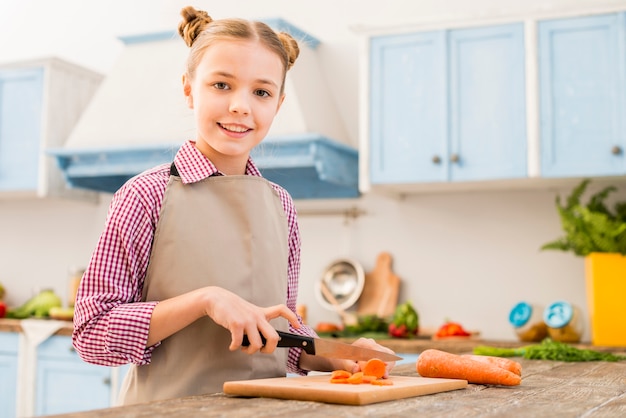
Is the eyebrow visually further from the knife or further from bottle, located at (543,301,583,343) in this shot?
bottle, located at (543,301,583,343)

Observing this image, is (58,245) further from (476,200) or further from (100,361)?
(100,361)

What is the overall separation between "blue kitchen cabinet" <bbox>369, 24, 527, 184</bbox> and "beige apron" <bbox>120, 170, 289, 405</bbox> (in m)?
2.17

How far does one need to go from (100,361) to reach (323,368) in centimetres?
40

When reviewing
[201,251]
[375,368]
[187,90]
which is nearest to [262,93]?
[187,90]

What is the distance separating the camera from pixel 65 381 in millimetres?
3848

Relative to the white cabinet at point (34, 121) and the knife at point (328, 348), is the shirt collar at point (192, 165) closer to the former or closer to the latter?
the knife at point (328, 348)

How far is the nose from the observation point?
1.39 metres

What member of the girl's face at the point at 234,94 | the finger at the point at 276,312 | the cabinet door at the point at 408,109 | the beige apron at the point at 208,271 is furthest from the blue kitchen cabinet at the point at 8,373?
the finger at the point at 276,312

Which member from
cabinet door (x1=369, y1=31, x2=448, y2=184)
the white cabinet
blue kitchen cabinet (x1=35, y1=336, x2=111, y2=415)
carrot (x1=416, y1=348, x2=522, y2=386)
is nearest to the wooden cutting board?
carrot (x1=416, y1=348, x2=522, y2=386)

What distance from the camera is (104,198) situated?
15.5ft

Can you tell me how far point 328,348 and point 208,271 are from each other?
24 centimetres

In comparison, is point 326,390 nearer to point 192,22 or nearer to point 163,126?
point 192,22

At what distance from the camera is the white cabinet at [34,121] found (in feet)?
14.3

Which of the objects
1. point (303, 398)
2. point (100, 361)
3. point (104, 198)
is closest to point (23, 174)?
point (104, 198)
